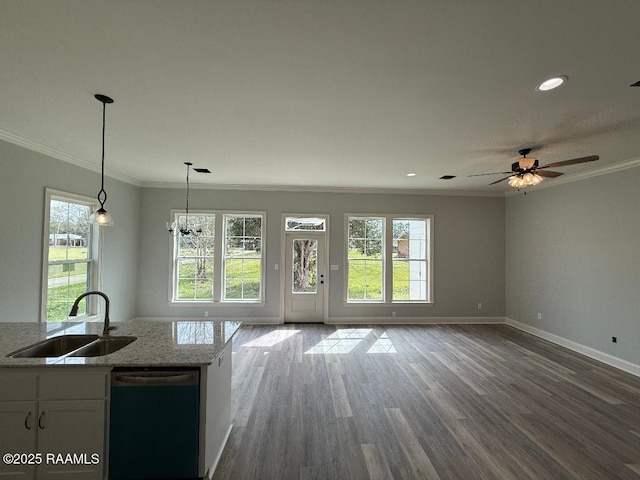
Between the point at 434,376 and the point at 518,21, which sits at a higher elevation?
the point at 518,21

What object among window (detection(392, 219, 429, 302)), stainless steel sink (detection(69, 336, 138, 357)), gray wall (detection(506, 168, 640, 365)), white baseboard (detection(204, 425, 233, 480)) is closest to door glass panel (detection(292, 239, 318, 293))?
window (detection(392, 219, 429, 302))

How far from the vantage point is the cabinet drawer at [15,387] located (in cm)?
171

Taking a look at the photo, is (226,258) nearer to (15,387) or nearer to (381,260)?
(381,260)

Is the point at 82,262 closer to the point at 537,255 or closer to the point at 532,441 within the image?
the point at 532,441

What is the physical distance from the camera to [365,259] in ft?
20.3

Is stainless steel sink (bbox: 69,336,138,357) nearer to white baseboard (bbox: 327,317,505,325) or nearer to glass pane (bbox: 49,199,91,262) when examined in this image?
glass pane (bbox: 49,199,91,262)

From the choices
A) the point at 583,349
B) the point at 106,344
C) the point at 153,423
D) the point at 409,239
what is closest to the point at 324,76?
the point at 153,423

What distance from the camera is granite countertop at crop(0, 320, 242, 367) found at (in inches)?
68.4

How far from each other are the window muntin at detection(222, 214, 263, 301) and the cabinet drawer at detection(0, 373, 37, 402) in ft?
13.9

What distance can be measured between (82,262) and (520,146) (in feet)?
20.7

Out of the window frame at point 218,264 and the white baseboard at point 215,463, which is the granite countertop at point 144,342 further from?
the window frame at point 218,264

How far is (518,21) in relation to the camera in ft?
4.93

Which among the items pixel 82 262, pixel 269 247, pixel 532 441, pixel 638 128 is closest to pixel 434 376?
pixel 532 441

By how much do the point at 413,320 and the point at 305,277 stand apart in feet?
8.10
